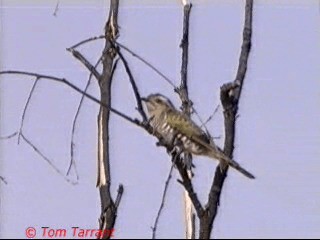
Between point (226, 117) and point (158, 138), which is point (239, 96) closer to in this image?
point (226, 117)

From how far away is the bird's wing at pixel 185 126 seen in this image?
277cm

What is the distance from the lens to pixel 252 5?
243cm

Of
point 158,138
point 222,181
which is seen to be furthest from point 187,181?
point 158,138

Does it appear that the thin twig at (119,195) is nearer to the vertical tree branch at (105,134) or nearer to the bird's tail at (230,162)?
the vertical tree branch at (105,134)

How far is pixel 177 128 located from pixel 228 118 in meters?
0.65

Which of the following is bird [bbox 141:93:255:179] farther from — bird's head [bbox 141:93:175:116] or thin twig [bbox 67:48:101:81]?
thin twig [bbox 67:48:101:81]

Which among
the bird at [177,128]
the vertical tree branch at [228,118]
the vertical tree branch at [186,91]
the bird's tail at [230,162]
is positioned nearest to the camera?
the vertical tree branch at [228,118]

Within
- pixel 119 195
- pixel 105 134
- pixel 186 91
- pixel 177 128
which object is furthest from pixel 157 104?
pixel 119 195

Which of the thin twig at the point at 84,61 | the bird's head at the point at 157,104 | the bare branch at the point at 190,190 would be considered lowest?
the bare branch at the point at 190,190

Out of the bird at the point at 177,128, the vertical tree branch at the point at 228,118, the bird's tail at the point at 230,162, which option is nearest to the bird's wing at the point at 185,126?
the bird at the point at 177,128

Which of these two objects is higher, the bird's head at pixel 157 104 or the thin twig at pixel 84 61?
the bird's head at pixel 157 104

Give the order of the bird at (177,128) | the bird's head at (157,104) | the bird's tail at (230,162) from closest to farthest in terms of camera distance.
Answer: the bird's tail at (230,162), the bird at (177,128), the bird's head at (157,104)

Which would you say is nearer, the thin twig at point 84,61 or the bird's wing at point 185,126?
the thin twig at point 84,61

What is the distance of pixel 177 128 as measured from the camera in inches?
116
